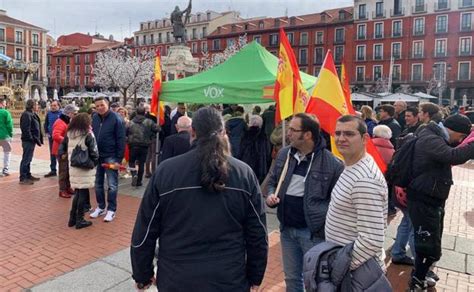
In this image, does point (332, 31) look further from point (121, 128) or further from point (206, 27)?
point (121, 128)

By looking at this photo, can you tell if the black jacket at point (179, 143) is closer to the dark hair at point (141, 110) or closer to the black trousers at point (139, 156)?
the black trousers at point (139, 156)

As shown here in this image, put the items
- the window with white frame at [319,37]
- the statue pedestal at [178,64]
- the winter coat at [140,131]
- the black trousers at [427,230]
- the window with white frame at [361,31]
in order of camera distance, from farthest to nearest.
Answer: the window with white frame at [319,37] → the window with white frame at [361,31] → the statue pedestal at [178,64] → the winter coat at [140,131] → the black trousers at [427,230]

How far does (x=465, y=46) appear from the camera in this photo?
146ft

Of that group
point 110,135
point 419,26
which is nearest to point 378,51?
point 419,26

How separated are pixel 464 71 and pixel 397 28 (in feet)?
30.5

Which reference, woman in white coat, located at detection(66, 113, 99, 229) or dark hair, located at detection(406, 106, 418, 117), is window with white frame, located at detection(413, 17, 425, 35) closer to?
dark hair, located at detection(406, 106, 418, 117)

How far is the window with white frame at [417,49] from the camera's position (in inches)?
1845

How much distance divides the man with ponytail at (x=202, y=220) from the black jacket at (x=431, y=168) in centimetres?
198

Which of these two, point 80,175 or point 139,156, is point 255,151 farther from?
point 80,175

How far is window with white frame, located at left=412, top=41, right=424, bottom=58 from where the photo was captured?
46875 millimetres

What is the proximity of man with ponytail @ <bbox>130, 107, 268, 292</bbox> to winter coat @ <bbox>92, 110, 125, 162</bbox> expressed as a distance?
3.85 m

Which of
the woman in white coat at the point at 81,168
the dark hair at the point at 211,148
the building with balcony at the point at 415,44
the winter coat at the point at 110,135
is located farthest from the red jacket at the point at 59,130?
the building with balcony at the point at 415,44

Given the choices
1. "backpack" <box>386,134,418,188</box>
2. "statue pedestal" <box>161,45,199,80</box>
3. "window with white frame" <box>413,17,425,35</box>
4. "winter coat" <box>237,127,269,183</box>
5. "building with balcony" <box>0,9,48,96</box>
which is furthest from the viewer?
"building with balcony" <box>0,9,48,96</box>

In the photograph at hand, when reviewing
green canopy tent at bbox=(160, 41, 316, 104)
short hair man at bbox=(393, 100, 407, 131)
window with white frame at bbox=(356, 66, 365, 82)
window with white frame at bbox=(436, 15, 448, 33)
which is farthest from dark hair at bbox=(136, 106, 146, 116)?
window with white frame at bbox=(436, 15, 448, 33)
